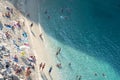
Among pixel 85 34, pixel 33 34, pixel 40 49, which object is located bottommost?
A: pixel 40 49

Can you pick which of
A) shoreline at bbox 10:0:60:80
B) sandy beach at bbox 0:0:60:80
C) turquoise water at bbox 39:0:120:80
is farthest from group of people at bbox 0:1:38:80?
turquoise water at bbox 39:0:120:80

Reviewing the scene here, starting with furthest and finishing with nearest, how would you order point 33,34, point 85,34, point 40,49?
1. point 85,34
2. point 33,34
3. point 40,49

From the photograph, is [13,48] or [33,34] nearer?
[13,48]

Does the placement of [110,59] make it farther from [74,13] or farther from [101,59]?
[74,13]

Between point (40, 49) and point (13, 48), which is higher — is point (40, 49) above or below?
above

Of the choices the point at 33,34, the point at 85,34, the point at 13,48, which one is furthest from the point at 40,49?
the point at 85,34

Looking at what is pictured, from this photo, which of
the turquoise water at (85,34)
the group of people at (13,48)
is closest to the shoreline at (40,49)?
the group of people at (13,48)

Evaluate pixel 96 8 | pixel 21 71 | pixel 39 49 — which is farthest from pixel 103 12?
pixel 21 71

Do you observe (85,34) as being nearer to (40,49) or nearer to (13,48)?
(40,49)
